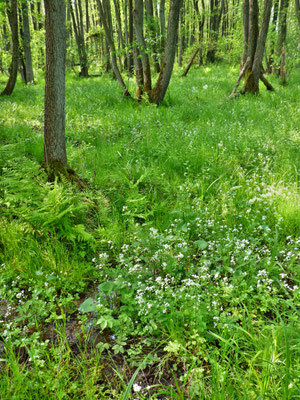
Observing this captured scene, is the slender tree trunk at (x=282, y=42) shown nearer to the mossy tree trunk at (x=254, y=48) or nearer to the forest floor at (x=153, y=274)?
the mossy tree trunk at (x=254, y=48)

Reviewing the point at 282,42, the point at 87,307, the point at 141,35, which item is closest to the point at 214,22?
the point at 282,42

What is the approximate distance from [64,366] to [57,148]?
292 cm

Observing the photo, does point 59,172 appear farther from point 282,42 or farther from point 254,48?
point 282,42

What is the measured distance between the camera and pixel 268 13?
30.6 feet

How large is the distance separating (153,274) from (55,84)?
2896mm

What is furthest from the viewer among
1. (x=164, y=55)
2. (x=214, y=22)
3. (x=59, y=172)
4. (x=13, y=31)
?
(x=214, y=22)

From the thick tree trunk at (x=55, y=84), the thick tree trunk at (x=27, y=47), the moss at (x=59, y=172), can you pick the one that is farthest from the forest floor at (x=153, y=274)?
the thick tree trunk at (x=27, y=47)

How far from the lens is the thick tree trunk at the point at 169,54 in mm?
7867

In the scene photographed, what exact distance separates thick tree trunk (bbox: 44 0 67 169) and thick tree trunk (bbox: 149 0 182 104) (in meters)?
5.65

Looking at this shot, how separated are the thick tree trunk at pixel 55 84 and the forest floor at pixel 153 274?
0.40 metres

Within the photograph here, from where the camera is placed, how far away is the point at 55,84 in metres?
3.63

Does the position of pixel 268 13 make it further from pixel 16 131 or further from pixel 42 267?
pixel 42 267

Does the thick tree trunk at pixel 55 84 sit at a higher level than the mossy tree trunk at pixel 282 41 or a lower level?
lower

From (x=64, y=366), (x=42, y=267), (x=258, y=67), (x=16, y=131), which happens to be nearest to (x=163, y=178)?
(x=42, y=267)
